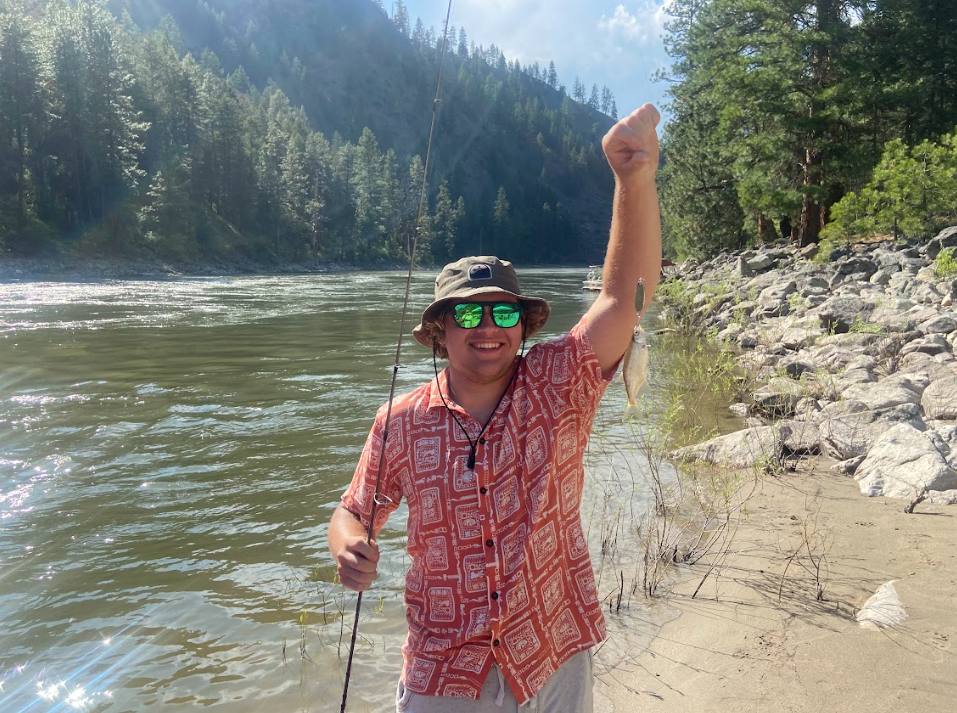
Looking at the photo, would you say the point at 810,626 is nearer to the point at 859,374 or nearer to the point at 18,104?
the point at 859,374

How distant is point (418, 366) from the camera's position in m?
13.1

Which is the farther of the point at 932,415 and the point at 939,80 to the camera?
the point at 939,80

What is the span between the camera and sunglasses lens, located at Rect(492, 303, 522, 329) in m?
2.05

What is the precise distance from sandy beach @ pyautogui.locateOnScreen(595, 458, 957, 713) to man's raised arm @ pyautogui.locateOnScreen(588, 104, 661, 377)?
182cm

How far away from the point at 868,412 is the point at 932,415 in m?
0.74

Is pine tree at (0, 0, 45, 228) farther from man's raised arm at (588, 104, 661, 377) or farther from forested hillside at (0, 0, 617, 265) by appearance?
man's raised arm at (588, 104, 661, 377)

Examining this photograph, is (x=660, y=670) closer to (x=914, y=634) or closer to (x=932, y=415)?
(x=914, y=634)

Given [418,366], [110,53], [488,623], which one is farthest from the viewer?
[110,53]

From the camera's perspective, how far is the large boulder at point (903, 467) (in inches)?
193

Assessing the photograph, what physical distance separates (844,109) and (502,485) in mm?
22934

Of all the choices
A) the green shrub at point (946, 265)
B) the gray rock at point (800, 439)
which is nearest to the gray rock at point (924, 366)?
the gray rock at point (800, 439)

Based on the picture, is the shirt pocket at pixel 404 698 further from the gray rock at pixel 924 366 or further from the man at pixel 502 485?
the gray rock at pixel 924 366

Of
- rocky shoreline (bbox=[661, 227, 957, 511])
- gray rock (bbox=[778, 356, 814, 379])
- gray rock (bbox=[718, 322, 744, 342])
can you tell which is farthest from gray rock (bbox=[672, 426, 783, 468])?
gray rock (bbox=[718, 322, 744, 342])

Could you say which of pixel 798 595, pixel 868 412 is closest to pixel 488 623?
pixel 798 595
